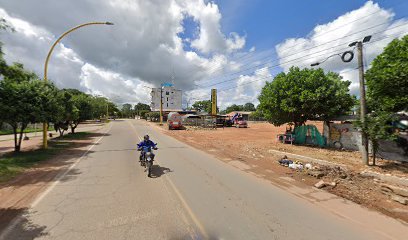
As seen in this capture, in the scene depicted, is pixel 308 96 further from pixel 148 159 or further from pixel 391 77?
pixel 148 159

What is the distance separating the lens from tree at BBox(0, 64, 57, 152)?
11477 mm

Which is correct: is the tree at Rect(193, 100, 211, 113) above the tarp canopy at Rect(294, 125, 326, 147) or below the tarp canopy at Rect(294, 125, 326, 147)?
above

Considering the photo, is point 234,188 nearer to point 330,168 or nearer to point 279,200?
point 279,200

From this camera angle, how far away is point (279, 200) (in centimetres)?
626

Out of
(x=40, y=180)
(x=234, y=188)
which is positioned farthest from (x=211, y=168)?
(x=40, y=180)

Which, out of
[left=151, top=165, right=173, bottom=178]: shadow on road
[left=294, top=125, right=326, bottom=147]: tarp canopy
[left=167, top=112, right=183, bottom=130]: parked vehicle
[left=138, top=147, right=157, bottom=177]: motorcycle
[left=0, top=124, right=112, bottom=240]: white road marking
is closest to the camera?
[left=0, top=124, right=112, bottom=240]: white road marking

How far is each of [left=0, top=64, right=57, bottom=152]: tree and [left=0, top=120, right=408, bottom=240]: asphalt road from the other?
21.2ft

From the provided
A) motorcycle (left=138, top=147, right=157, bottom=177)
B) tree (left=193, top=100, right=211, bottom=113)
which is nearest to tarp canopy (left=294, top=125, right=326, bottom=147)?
motorcycle (left=138, top=147, right=157, bottom=177)

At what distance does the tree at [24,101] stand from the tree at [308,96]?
16.5 meters

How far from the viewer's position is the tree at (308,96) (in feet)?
52.6

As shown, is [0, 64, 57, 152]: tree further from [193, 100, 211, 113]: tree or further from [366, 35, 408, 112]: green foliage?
[193, 100, 211, 113]: tree

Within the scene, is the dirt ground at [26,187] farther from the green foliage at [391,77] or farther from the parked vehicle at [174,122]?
the parked vehicle at [174,122]

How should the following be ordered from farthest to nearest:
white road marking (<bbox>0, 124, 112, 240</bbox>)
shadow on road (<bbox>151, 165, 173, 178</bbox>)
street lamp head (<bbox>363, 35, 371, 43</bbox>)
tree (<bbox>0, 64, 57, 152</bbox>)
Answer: tree (<bbox>0, 64, 57, 152</bbox>), street lamp head (<bbox>363, 35, 371, 43</bbox>), shadow on road (<bbox>151, 165, 173, 178</bbox>), white road marking (<bbox>0, 124, 112, 240</bbox>)

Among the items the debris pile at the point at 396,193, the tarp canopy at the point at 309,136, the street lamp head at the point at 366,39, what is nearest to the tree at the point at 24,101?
the debris pile at the point at 396,193
